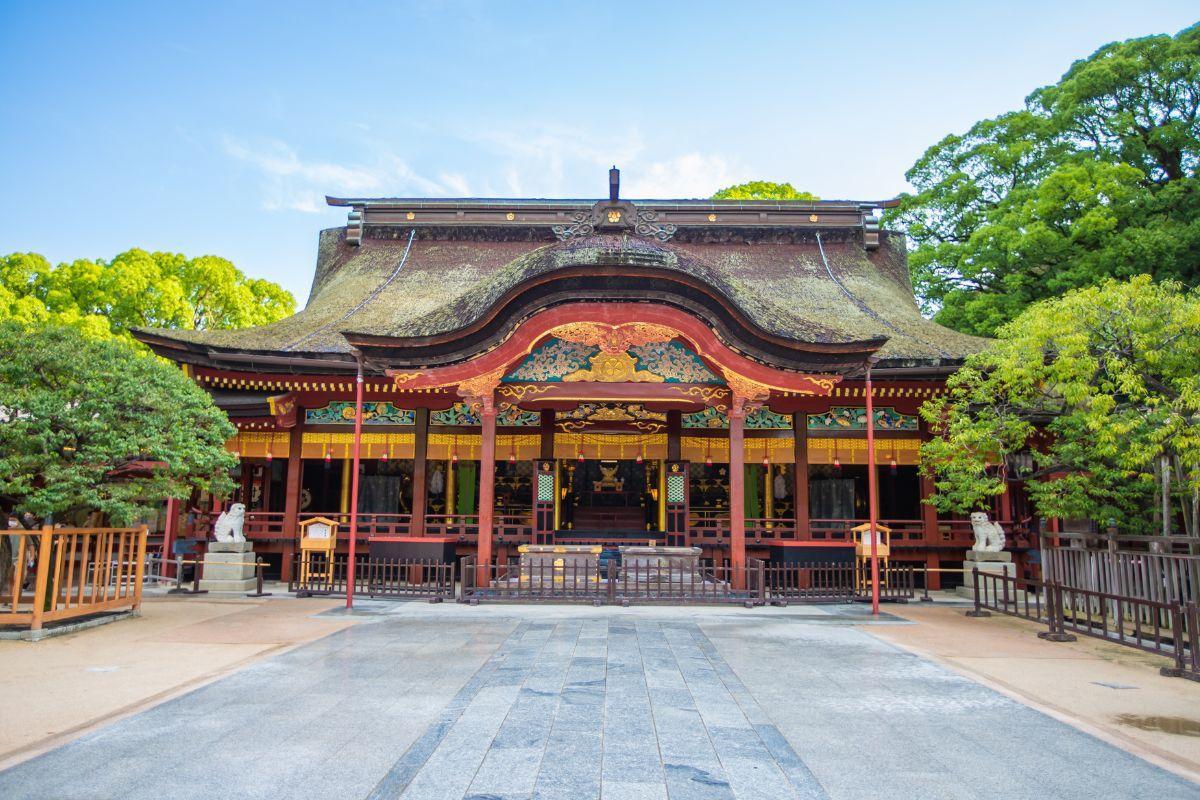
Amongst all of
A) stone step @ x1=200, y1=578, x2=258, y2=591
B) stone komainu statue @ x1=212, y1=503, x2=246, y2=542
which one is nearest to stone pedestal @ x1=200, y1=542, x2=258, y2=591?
stone step @ x1=200, y1=578, x2=258, y2=591

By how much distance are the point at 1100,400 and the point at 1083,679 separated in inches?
171

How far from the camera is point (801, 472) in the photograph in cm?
1700

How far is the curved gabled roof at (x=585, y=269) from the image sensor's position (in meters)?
13.3

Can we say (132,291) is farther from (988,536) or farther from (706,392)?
(988,536)

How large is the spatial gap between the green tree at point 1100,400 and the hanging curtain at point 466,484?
11.2 meters

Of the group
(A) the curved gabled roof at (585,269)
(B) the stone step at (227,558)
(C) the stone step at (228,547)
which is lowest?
(B) the stone step at (227,558)

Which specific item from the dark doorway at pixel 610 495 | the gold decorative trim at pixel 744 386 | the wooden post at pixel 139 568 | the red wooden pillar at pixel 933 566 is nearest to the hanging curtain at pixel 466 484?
the dark doorway at pixel 610 495

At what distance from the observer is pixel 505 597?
12.8 metres

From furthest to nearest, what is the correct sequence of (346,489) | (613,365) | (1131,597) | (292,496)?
(346,489) → (292,496) → (613,365) → (1131,597)

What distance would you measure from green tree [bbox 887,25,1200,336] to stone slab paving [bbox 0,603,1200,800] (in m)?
18.3

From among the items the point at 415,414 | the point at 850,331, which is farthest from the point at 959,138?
the point at 415,414

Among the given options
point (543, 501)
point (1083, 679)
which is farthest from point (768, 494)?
point (1083, 679)

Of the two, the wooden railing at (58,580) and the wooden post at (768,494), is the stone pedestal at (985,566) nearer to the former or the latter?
the wooden post at (768,494)

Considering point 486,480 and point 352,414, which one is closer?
point 486,480
